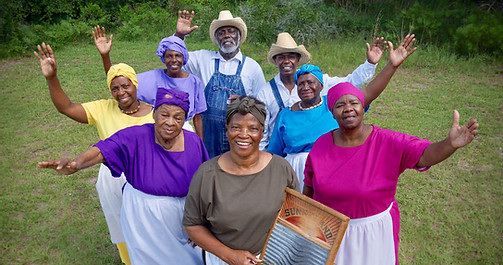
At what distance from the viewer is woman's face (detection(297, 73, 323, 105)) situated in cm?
372

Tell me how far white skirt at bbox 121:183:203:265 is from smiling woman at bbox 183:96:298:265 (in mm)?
470

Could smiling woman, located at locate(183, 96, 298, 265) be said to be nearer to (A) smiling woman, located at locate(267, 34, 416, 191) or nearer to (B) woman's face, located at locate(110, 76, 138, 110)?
(A) smiling woman, located at locate(267, 34, 416, 191)

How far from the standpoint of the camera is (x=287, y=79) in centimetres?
438

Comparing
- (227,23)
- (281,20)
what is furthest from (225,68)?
(281,20)

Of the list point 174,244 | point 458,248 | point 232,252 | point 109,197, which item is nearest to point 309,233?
point 232,252

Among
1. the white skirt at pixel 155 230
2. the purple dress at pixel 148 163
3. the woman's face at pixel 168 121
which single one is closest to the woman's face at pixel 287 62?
the woman's face at pixel 168 121

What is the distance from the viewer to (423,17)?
474 inches

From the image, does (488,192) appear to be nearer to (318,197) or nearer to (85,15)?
(318,197)

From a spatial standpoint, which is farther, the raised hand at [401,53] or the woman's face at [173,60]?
the woman's face at [173,60]

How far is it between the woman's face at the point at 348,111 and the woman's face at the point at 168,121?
1.15m

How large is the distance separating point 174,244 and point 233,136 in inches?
42.5

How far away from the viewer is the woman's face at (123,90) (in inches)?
142

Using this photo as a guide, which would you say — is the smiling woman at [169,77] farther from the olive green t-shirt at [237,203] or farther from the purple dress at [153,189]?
the olive green t-shirt at [237,203]

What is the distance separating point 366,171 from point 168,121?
1.42m
